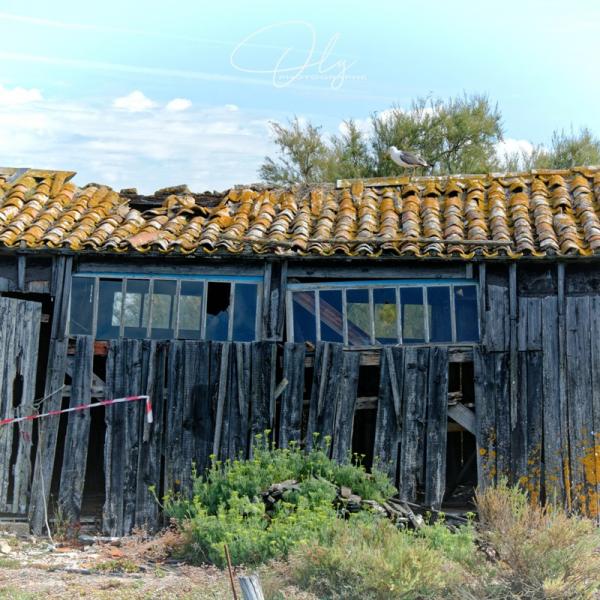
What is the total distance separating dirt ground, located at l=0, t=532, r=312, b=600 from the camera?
31.0 ft

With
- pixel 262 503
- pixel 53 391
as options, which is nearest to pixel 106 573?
pixel 262 503

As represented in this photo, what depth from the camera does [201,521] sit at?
35.8 ft

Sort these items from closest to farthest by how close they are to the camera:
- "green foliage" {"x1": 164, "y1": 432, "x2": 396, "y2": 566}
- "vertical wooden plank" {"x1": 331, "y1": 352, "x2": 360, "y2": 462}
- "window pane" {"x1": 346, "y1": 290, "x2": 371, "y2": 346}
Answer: "green foliage" {"x1": 164, "y1": 432, "x2": 396, "y2": 566} → "vertical wooden plank" {"x1": 331, "y1": 352, "x2": 360, "y2": 462} → "window pane" {"x1": 346, "y1": 290, "x2": 371, "y2": 346}

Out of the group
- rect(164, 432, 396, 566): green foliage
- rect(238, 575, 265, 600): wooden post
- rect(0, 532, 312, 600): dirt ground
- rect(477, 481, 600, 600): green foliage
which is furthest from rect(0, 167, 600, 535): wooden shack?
rect(238, 575, 265, 600): wooden post

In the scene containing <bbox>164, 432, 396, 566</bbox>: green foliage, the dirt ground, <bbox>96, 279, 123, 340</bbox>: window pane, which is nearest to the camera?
the dirt ground

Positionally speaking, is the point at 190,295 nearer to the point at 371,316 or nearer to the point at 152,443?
the point at 152,443

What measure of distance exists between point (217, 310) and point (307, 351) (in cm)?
138

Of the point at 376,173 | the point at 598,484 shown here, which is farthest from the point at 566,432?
the point at 376,173

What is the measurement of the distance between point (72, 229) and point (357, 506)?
223 inches

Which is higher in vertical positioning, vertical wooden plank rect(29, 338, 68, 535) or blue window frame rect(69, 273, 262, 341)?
blue window frame rect(69, 273, 262, 341)

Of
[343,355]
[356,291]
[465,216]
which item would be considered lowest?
[343,355]

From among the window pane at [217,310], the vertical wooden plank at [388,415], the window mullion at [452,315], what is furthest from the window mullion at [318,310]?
the window mullion at [452,315]

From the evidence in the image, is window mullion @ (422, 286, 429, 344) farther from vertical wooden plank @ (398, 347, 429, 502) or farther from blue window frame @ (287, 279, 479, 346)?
vertical wooden plank @ (398, 347, 429, 502)

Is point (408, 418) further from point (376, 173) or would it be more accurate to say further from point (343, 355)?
point (376, 173)
